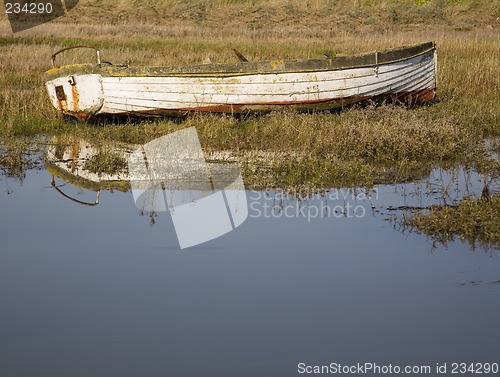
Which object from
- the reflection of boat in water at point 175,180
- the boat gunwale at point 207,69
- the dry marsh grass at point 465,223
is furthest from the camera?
the boat gunwale at point 207,69

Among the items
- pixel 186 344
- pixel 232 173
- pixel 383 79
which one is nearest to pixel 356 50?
pixel 383 79

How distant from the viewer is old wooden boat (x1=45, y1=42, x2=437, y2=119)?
12.8 metres

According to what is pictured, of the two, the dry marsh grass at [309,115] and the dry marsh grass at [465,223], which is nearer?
the dry marsh grass at [465,223]

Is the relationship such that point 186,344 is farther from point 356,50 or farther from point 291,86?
point 356,50

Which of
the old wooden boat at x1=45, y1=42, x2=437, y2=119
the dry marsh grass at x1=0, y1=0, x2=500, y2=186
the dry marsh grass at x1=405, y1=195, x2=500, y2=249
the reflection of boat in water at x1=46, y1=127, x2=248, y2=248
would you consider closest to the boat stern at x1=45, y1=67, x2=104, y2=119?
the old wooden boat at x1=45, y1=42, x2=437, y2=119

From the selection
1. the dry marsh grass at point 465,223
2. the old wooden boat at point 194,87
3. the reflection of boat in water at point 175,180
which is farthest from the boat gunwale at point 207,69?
the dry marsh grass at point 465,223

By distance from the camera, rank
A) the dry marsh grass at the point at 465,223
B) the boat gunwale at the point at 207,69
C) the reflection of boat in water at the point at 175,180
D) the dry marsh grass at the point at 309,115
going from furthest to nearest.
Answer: the boat gunwale at the point at 207,69
the dry marsh grass at the point at 309,115
the reflection of boat in water at the point at 175,180
the dry marsh grass at the point at 465,223

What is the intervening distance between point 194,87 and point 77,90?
1699 mm

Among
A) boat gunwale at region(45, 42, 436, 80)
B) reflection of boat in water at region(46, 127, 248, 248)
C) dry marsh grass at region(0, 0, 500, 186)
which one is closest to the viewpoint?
reflection of boat in water at region(46, 127, 248, 248)

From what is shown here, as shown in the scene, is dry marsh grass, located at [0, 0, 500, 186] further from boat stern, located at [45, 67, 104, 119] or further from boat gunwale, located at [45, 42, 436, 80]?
boat gunwale, located at [45, 42, 436, 80]

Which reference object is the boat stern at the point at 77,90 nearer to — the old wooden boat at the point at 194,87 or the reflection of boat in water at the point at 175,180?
the old wooden boat at the point at 194,87

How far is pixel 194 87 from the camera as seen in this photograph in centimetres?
1288

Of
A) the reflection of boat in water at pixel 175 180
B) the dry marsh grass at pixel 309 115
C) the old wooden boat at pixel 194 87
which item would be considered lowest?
the dry marsh grass at pixel 309 115

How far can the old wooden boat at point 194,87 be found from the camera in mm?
12797
